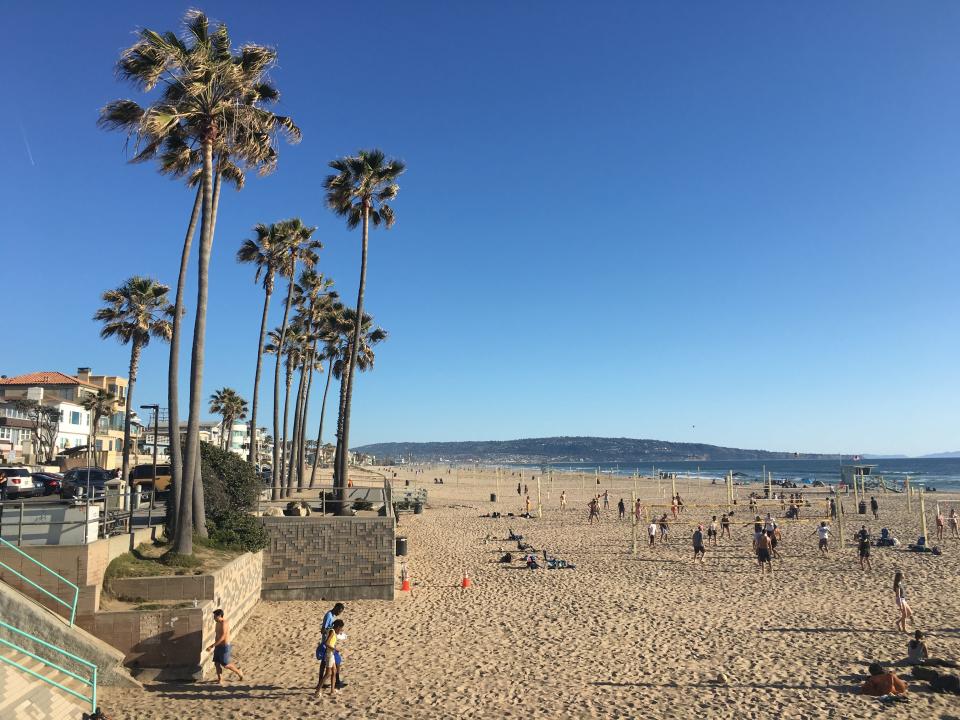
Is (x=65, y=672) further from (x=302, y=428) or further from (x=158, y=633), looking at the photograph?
(x=302, y=428)

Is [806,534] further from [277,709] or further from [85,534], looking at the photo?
[85,534]

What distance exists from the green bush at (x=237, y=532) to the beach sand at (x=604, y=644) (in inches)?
67.6

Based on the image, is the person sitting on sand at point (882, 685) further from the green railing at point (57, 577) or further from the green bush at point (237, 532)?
the green railing at point (57, 577)

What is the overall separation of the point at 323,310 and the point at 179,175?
22179 mm

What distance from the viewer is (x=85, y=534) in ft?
39.9

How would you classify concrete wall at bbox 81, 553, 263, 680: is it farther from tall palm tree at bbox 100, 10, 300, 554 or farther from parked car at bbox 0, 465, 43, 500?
parked car at bbox 0, 465, 43, 500

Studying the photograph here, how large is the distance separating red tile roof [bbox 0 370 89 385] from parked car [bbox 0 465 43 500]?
31.7 m

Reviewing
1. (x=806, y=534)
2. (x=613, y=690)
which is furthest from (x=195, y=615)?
(x=806, y=534)

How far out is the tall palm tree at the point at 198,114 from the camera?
1538 centimetres

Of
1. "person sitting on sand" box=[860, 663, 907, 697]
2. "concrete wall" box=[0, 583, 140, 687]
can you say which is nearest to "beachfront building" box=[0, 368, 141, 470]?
"concrete wall" box=[0, 583, 140, 687]

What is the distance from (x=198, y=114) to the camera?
646 inches

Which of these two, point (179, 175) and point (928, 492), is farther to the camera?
point (928, 492)

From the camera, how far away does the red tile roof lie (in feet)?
181

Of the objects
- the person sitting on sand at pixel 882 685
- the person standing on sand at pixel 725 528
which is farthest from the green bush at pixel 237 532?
the person standing on sand at pixel 725 528
